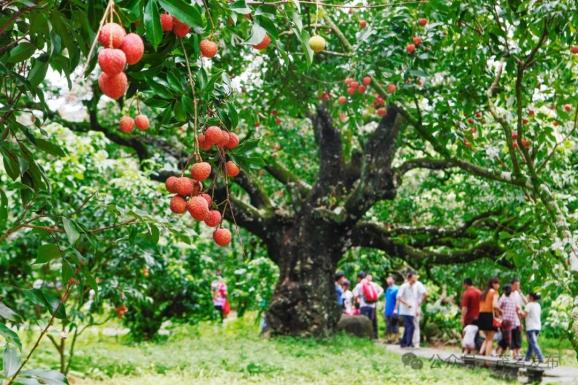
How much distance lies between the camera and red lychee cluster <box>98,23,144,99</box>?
1093mm

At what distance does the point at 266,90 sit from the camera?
5.78 m

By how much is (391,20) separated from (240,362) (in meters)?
5.13

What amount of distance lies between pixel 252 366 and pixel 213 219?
6.64 meters

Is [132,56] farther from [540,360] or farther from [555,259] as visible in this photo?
[540,360]

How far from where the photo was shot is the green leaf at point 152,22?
1.31 meters

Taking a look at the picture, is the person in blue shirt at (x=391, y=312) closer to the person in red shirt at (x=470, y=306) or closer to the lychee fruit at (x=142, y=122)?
the person in red shirt at (x=470, y=306)

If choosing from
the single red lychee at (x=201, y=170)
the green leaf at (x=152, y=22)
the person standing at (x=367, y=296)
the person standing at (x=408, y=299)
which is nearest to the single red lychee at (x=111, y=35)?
the green leaf at (x=152, y=22)

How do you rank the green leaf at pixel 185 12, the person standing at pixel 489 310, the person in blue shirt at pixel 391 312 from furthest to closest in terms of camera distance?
the person in blue shirt at pixel 391 312, the person standing at pixel 489 310, the green leaf at pixel 185 12

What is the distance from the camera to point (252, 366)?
8.09 m

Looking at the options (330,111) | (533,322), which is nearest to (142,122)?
(330,111)

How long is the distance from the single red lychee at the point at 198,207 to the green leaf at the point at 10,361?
2.05ft

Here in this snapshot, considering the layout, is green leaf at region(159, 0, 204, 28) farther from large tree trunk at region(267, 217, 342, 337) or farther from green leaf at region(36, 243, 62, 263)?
large tree trunk at region(267, 217, 342, 337)

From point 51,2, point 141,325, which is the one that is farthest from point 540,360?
point 51,2

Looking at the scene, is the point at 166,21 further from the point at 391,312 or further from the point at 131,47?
the point at 391,312
